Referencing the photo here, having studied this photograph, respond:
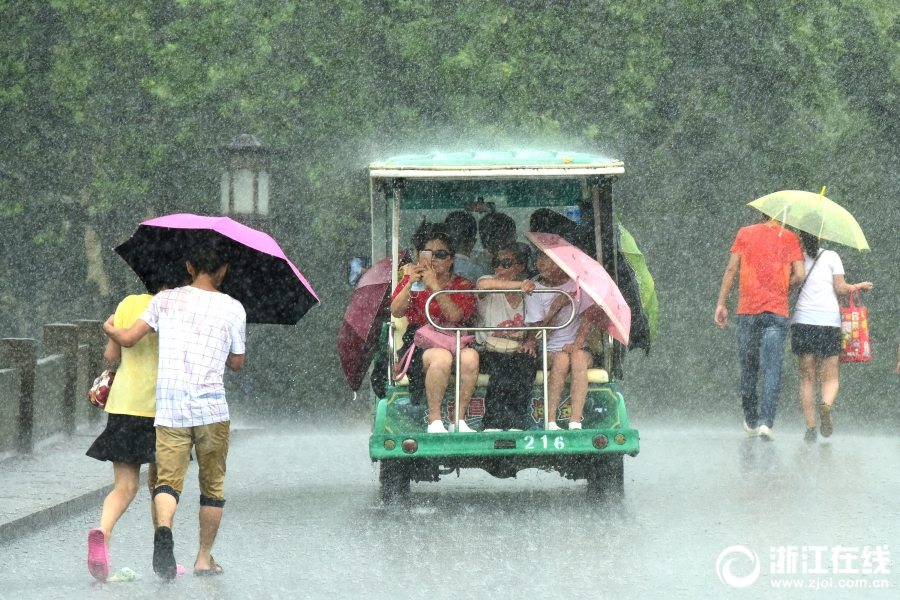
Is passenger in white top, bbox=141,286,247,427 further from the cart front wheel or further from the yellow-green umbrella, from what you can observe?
the yellow-green umbrella

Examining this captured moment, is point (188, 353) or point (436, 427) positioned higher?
point (188, 353)

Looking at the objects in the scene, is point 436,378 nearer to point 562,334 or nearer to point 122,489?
point 562,334


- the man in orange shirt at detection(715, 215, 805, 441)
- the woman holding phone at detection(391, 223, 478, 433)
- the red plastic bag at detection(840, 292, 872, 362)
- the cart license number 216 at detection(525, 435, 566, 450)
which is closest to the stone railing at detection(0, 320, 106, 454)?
the woman holding phone at detection(391, 223, 478, 433)

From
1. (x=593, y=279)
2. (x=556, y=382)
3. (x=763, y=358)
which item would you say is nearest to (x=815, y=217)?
(x=763, y=358)

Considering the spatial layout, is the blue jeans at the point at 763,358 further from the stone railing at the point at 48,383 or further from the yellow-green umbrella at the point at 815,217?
the stone railing at the point at 48,383

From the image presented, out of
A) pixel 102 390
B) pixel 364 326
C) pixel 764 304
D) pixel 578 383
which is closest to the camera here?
pixel 102 390

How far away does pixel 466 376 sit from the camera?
32.6 feet

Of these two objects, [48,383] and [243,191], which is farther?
[243,191]

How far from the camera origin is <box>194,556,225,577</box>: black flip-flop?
7523mm

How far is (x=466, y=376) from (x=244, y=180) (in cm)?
1048

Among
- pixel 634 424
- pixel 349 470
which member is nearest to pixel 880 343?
pixel 634 424

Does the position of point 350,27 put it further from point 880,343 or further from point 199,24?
point 880,343

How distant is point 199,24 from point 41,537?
14147mm

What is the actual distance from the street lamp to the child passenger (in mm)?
9948
